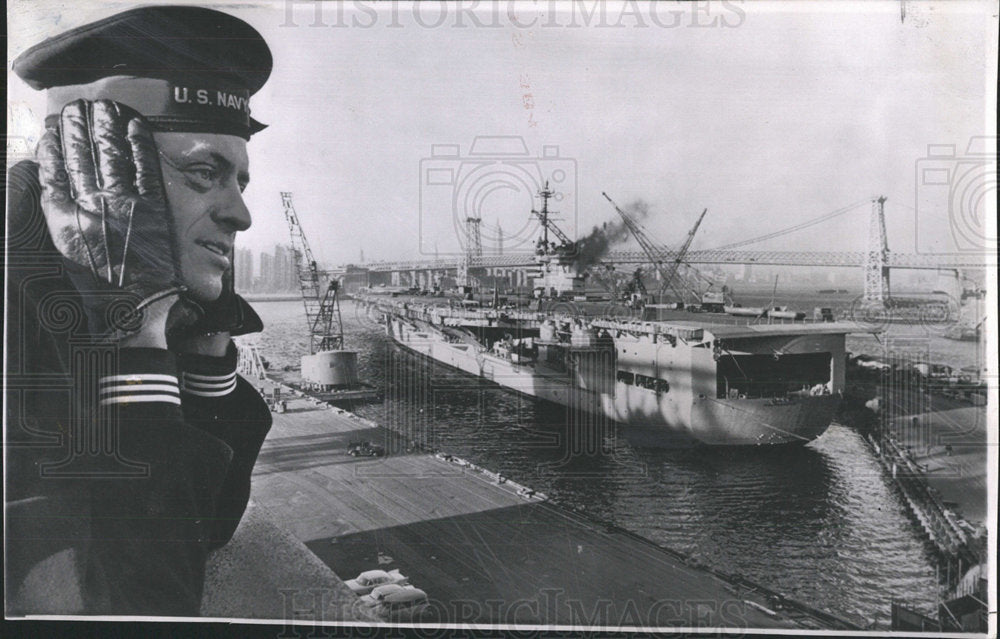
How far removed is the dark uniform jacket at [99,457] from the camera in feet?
13.5

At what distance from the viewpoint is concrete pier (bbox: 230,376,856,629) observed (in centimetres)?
397

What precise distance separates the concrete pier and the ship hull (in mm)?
772

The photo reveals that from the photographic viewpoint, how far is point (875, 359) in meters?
4.46

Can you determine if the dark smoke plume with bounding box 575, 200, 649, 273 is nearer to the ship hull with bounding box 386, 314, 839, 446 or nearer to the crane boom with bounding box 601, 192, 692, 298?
the crane boom with bounding box 601, 192, 692, 298

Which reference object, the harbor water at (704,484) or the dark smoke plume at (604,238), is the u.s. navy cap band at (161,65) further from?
the dark smoke plume at (604,238)

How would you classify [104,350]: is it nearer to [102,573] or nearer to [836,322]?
[102,573]

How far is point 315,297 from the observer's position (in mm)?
4816

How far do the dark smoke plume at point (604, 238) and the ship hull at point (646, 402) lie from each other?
0.89 m

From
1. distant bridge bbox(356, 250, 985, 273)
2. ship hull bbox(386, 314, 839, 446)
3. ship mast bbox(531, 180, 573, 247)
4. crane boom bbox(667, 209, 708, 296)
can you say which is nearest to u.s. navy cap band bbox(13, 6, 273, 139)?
distant bridge bbox(356, 250, 985, 273)

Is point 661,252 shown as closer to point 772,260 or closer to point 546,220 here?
point 772,260

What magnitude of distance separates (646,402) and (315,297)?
2.88 m

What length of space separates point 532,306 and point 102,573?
157 inches

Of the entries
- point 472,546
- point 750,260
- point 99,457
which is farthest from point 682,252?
point 99,457

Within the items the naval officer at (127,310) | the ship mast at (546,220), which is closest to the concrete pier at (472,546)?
the naval officer at (127,310)
